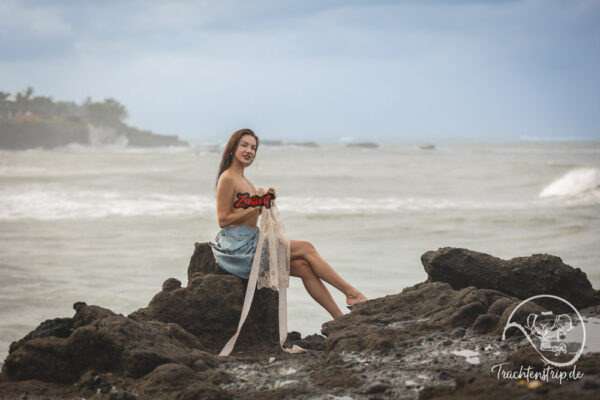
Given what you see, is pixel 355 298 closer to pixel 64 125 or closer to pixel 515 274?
pixel 515 274

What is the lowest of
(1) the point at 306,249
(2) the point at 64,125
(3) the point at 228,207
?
(1) the point at 306,249

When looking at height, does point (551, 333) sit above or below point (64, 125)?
below

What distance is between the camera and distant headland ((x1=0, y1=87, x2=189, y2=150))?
50041 mm

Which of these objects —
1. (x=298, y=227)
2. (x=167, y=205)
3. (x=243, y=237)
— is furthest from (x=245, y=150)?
(x=167, y=205)

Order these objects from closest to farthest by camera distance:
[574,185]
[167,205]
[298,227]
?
[298,227] < [167,205] < [574,185]

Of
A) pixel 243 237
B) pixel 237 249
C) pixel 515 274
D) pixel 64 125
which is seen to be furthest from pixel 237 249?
pixel 64 125

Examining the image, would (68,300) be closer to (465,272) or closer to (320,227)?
(465,272)

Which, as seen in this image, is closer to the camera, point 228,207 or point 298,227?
point 228,207

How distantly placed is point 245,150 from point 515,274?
221 cm

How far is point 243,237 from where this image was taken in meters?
4.77

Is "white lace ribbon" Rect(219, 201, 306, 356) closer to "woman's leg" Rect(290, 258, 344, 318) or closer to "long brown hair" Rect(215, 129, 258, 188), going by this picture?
"woman's leg" Rect(290, 258, 344, 318)

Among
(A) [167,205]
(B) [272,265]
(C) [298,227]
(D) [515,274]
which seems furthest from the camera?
(A) [167,205]

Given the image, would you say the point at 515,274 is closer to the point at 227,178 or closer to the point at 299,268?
the point at 299,268

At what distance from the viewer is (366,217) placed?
18.0 metres
